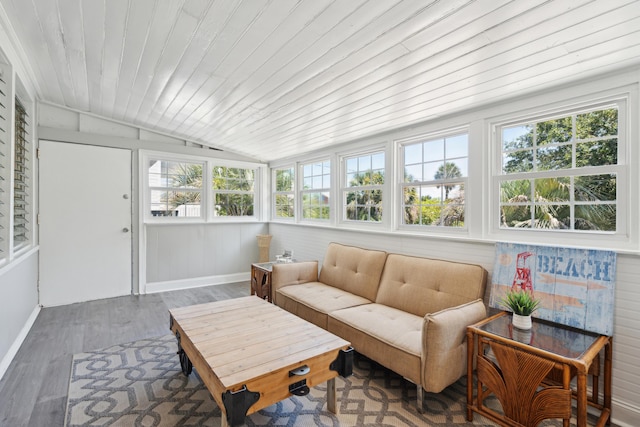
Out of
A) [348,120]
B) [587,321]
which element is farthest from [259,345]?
[348,120]

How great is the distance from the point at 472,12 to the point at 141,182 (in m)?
4.44

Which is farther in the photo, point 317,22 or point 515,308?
point 515,308

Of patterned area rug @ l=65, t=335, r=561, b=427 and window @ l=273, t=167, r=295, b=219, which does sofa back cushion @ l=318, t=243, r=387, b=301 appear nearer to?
patterned area rug @ l=65, t=335, r=561, b=427

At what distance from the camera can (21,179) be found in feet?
11.0

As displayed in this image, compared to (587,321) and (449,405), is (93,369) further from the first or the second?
(587,321)

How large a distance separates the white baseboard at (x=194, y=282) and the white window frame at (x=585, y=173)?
4000 mm

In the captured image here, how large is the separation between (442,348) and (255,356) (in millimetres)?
1092

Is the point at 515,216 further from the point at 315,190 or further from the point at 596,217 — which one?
the point at 315,190

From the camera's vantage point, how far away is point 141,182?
14.6 feet

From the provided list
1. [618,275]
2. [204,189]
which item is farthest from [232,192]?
[618,275]

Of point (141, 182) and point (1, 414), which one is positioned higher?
point (141, 182)

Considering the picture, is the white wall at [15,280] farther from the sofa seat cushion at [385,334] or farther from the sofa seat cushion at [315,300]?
the sofa seat cushion at [385,334]

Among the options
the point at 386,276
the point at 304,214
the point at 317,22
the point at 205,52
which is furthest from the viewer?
the point at 304,214

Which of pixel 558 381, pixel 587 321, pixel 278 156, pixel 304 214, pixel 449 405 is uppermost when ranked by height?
pixel 278 156
